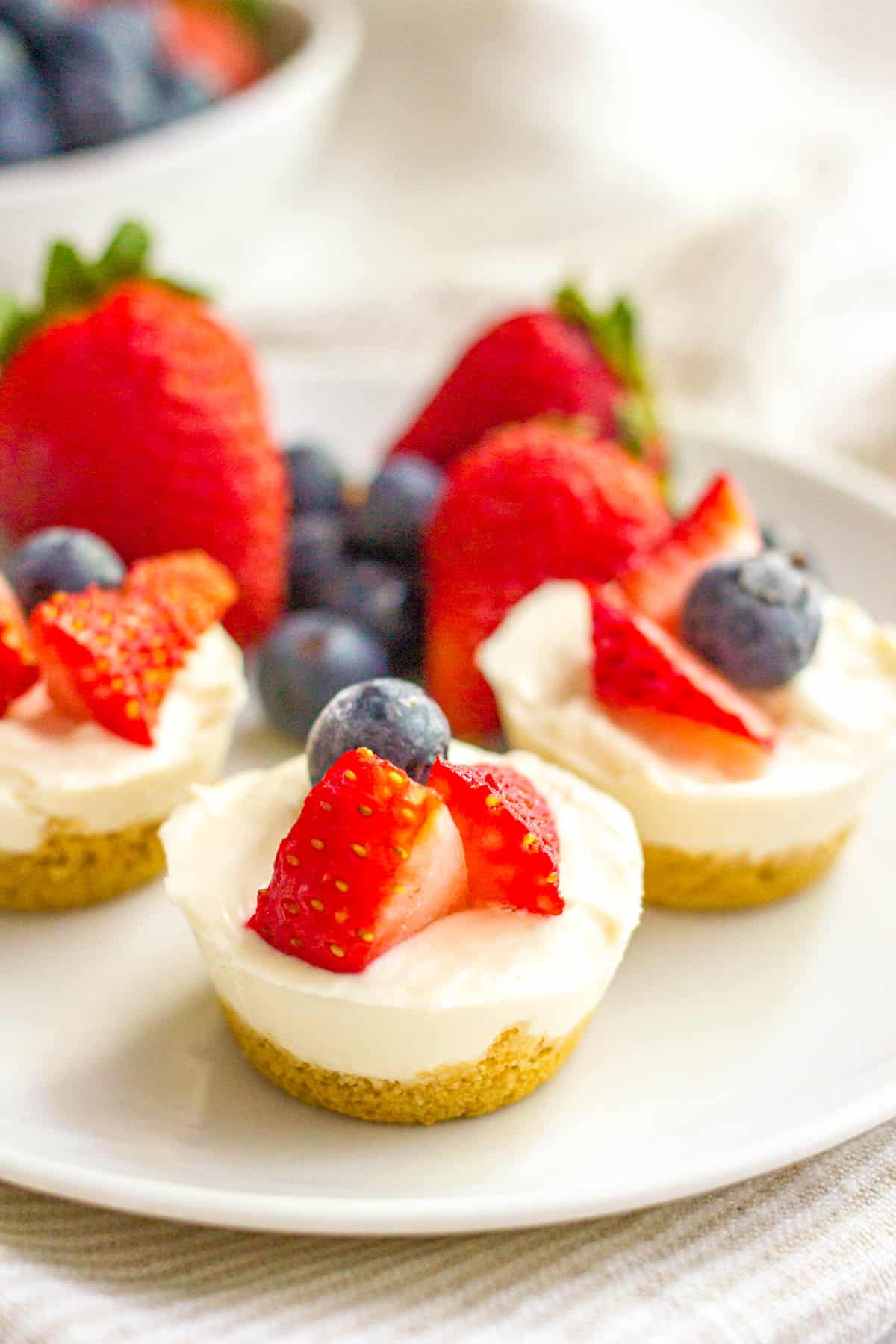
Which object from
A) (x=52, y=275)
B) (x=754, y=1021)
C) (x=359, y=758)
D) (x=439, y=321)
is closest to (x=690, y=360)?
(x=439, y=321)

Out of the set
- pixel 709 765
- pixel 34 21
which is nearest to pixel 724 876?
pixel 709 765

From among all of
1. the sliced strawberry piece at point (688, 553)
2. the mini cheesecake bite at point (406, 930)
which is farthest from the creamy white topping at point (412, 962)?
the sliced strawberry piece at point (688, 553)

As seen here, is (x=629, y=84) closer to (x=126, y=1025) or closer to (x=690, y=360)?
(x=690, y=360)

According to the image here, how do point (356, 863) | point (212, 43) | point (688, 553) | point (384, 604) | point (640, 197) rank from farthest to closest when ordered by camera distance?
point (640, 197) → point (212, 43) → point (384, 604) → point (688, 553) → point (356, 863)

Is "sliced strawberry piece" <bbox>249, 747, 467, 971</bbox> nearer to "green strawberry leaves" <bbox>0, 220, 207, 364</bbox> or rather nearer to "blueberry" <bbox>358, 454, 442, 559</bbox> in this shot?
"blueberry" <bbox>358, 454, 442, 559</bbox>

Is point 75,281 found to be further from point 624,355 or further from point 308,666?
point 624,355

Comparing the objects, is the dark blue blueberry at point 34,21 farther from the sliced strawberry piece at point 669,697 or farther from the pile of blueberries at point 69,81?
the sliced strawberry piece at point 669,697

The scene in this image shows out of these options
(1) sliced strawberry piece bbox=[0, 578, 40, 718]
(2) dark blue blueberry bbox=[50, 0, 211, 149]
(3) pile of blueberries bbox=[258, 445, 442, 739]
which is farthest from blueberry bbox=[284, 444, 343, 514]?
(2) dark blue blueberry bbox=[50, 0, 211, 149]
